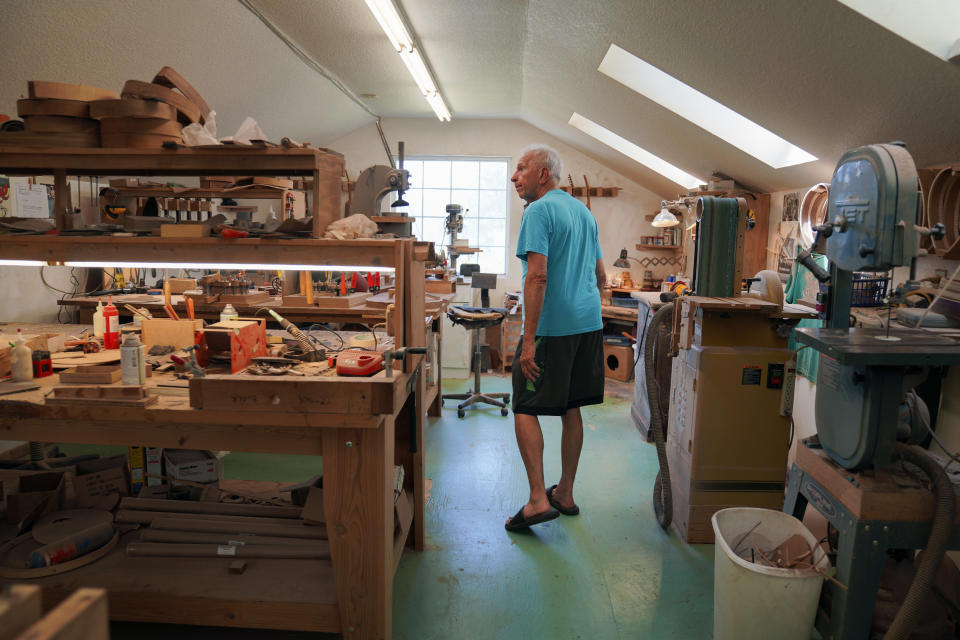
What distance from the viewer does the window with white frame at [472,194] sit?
7.61 metres

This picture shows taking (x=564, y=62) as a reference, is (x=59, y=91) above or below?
below

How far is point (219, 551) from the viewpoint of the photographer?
210cm

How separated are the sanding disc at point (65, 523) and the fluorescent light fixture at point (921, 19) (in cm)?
329

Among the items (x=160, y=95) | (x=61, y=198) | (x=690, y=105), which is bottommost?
(x=61, y=198)

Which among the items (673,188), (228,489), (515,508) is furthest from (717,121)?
(228,489)

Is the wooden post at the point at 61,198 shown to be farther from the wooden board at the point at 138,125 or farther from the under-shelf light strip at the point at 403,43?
the under-shelf light strip at the point at 403,43

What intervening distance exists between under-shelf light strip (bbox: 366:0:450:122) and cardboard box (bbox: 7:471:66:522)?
2.77 metres

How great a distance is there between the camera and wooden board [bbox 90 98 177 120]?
81.7 inches

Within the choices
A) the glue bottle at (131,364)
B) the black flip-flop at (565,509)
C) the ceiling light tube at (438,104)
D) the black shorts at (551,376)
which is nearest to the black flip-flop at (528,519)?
the black flip-flop at (565,509)

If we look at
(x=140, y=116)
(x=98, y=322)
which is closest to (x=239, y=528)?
(x=98, y=322)

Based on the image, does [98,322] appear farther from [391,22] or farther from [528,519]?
[391,22]

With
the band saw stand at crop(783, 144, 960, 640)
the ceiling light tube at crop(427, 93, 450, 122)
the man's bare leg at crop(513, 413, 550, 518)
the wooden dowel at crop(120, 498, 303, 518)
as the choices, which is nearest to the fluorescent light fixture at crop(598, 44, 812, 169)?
the ceiling light tube at crop(427, 93, 450, 122)

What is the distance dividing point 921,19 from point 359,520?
2.51m

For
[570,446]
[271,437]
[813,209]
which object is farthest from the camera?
[813,209]
